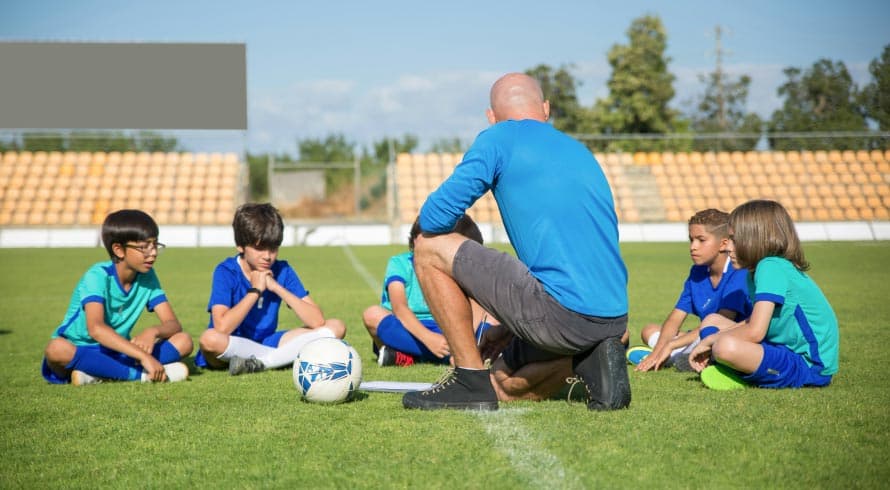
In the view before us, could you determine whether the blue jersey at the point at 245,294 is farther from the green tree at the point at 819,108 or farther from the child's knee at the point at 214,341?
the green tree at the point at 819,108

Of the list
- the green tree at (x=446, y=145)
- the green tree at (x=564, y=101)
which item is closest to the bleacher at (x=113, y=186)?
the green tree at (x=446, y=145)

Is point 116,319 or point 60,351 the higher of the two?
point 116,319

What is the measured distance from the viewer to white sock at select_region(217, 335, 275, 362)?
6.20 m

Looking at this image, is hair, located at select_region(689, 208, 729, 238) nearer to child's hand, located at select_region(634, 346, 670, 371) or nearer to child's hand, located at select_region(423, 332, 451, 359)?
child's hand, located at select_region(634, 346, 670, 371)

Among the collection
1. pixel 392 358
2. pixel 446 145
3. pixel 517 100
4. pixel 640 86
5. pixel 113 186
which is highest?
pixel 640 86

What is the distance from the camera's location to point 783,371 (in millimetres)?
5113

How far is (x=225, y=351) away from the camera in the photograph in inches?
243

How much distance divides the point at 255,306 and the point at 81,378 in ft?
4.36

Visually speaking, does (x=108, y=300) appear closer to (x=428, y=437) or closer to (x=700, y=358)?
(x=428, y=437)

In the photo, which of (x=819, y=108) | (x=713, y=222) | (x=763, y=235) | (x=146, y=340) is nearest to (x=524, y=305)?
(x=763, y=235)

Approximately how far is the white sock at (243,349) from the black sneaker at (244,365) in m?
0.06

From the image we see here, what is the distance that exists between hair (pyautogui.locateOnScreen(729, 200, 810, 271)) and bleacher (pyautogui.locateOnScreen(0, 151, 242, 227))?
942 inches

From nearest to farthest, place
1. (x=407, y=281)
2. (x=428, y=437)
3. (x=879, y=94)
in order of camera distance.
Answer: (x=428, y=437)
(x=407, y=281)
(x=879, y=94)

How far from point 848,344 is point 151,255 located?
218 inches
